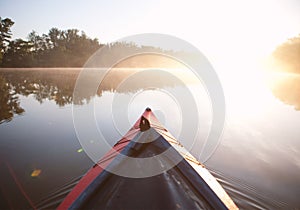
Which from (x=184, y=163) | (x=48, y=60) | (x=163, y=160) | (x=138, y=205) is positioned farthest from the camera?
(x=48, y=60)

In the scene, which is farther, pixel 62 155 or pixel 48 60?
pixel 48 60

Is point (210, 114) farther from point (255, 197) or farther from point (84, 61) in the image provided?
point (84, 61)

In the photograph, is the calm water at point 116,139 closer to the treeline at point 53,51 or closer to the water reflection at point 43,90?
the water reflection at point 43,90

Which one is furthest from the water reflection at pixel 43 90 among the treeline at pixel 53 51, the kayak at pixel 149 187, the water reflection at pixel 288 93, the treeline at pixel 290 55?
the treeline at pixel 290 55

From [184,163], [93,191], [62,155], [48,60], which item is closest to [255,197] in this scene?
[184,163]

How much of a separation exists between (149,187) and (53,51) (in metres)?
68.7

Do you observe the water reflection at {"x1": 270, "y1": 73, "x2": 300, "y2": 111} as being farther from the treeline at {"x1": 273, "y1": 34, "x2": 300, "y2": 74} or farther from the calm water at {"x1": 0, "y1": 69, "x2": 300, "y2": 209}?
the treeline at {"x1": 273, "y1": 34, "x2": 300, "y2": 74}

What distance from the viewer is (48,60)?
187ft

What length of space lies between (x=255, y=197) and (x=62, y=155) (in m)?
5.05

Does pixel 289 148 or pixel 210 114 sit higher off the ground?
pixel 210 114

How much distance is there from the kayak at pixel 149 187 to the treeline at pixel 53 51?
4344cm

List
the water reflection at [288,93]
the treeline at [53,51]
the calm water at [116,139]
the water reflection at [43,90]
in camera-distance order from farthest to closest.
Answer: the treeline at [53,51], the water reflection at [288,93], the water reflection at [43,90], the calm water at [116,139]

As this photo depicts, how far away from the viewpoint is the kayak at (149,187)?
1870 mm

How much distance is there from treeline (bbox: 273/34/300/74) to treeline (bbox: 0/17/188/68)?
42454 mm
